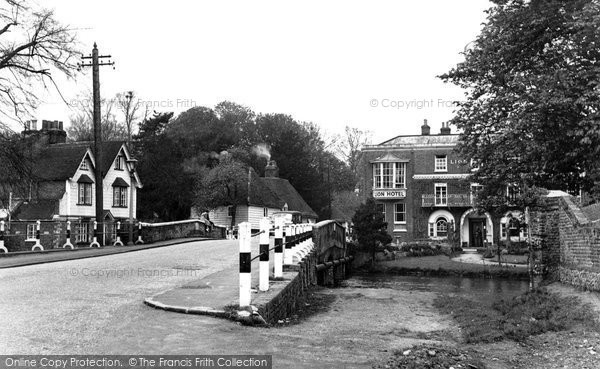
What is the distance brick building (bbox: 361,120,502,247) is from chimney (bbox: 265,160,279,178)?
48.4 feet

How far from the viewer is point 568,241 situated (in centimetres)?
1386

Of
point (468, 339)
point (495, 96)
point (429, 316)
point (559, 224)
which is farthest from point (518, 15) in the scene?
point (468, 339)

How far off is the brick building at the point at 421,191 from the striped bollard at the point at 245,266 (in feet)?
139

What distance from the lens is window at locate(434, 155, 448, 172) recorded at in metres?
49.9

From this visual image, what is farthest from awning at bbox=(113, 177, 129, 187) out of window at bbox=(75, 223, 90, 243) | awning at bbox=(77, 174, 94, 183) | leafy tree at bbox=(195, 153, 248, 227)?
window at bbox=(75, 223, 90, 243)

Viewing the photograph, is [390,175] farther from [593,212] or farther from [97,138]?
[593,212]

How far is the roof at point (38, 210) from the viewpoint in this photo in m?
40.3

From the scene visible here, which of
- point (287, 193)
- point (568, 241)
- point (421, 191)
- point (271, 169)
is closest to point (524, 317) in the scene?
point (568, 241)

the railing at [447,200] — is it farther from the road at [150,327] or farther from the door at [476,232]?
the road at [150,327]

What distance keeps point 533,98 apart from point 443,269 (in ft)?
56.2

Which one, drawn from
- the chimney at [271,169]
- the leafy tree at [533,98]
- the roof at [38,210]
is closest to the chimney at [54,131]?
the roof at [38,210]

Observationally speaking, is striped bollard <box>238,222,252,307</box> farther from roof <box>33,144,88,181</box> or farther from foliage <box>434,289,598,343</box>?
roof <box>33,144,88,181</box>

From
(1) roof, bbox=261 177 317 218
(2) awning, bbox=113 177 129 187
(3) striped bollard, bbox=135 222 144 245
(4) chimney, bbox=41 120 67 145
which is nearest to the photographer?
(3) striped bollard, bbox=135 222 144 245

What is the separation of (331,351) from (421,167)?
45.0 m
